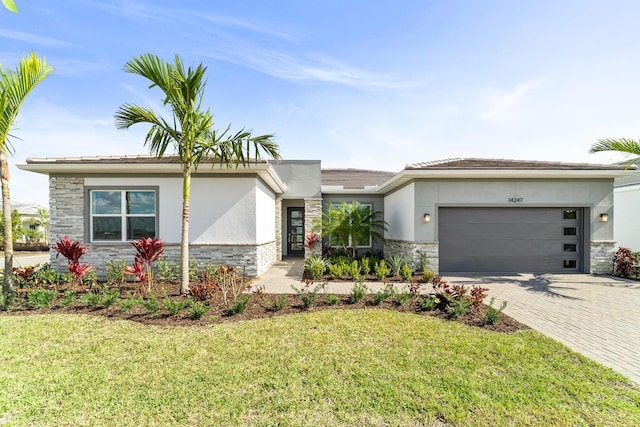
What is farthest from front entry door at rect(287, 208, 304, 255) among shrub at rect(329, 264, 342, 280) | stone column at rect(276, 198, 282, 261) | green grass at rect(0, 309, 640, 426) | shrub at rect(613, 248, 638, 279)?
shrub at rect(613, 248, 638, 279)

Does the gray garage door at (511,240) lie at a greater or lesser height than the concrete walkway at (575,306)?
greater

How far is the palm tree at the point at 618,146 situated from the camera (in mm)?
8547

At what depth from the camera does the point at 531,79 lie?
29.9 feet

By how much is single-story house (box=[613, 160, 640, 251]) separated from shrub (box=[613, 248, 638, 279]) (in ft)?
7.94

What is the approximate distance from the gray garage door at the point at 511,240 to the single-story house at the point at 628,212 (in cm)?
376

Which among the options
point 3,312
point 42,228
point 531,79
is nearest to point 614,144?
point 531,79

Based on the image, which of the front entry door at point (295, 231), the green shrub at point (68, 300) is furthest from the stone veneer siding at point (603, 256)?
the green shrub at point (68, 300)

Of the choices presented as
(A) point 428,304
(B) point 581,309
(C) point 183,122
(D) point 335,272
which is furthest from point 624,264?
(C) point 183,122

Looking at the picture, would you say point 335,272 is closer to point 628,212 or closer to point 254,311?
point 254,311

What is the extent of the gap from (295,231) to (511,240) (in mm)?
9854

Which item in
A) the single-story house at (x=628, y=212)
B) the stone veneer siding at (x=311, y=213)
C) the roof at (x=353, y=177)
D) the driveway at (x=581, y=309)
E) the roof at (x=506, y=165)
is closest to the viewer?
the driveway at (x=581, y=309)

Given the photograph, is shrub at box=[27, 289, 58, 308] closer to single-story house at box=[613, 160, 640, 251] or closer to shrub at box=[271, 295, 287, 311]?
shrub at box=[271, 295, 287, 311]

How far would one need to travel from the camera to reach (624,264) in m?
9.98

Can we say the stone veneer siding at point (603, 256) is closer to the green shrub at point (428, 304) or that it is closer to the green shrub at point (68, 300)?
the green shrub at point (428, 304)
